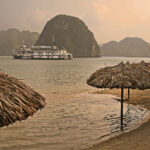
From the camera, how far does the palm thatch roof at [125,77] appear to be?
30.1 feet

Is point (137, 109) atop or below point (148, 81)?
below

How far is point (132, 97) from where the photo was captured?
1623 cm

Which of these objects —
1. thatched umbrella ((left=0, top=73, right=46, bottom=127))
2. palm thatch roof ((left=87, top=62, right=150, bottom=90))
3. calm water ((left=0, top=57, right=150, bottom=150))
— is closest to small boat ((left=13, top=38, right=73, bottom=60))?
calm water ((left=0, top=57, right=150, bottom=150))

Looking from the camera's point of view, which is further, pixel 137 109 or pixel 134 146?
pixel 137 109

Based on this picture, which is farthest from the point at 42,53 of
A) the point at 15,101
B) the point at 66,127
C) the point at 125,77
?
the point at 15,101

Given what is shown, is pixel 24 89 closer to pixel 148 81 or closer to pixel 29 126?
pixel 29 126

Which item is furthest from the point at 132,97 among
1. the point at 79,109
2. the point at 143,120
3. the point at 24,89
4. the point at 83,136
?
the point at 24,89

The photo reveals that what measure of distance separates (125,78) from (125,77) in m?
0.04

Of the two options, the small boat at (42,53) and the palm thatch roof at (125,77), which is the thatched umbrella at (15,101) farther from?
the small boat at (42,53)

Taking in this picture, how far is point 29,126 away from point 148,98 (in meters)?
8.62

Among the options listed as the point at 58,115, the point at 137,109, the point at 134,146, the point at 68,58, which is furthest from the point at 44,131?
the point at 68,58

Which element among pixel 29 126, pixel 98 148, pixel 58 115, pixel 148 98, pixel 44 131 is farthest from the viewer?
pixel 148 98

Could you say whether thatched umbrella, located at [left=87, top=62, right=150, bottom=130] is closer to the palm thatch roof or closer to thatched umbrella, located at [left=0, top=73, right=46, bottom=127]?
the palm thatch roof

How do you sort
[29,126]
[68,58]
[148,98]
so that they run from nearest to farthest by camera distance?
[29,126] → [148,98] → [68,58]
